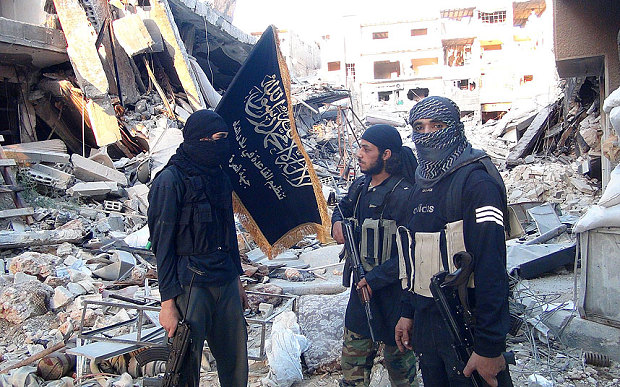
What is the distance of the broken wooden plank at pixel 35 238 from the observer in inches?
231

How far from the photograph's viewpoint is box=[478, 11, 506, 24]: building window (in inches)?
1539

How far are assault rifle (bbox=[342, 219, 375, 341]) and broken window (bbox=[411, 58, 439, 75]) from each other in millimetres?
38664

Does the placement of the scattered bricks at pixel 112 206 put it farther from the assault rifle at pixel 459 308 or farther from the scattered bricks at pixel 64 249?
the assault rifle at pixel 459 308

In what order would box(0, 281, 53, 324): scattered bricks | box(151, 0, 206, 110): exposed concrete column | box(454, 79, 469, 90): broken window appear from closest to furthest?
box(0, 281, 53, 324): scattered bricks < box(151, 0, 206, 110): exposed concrete column < box(454, 79, 469, 90): broken window

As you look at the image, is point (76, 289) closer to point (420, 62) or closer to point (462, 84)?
point (462, 84)

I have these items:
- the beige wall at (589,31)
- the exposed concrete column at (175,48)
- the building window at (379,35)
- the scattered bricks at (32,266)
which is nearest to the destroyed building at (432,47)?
the building window at (379,35)

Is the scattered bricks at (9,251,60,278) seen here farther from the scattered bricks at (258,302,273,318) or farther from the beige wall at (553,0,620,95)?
the beige wall at (553,0,620,95)

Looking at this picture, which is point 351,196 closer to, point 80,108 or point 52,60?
point 80,108

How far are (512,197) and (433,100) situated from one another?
10100 millimetres

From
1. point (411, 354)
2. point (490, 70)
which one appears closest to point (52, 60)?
point (411, 354)

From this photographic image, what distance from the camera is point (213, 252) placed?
2.46m

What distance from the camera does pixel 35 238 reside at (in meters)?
6.05

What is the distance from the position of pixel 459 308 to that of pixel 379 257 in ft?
2.57

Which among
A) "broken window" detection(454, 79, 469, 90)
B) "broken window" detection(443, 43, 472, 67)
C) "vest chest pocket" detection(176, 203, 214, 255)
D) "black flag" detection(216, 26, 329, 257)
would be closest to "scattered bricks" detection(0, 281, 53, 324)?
"black flag" detection(216, 26, 329, 257)
